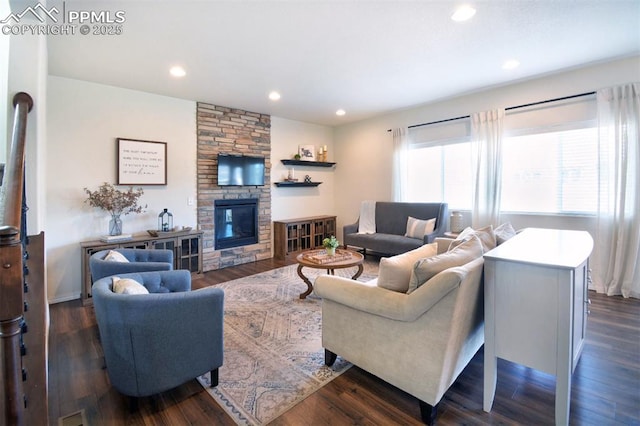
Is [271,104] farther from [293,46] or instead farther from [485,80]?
[485,80]

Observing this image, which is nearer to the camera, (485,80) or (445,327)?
(445,327)

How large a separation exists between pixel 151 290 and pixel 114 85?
315 centimetres

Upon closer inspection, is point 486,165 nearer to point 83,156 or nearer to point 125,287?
point 125,287

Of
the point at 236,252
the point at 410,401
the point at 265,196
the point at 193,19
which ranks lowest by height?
the point at 410,401

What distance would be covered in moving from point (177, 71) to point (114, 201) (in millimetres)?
1828

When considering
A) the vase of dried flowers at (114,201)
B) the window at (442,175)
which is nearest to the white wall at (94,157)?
the vase of dried flowers at (114,201)

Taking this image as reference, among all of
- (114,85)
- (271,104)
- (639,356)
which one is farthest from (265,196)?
(639,356)

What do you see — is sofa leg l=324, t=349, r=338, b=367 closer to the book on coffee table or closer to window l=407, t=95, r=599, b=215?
the book on coffee table

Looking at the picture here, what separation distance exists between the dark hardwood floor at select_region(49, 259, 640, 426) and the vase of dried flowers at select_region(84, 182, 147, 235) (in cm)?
180

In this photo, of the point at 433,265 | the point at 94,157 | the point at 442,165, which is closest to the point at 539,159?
the point at 442,165

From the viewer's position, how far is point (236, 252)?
540 cm

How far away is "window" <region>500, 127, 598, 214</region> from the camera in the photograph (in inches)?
151
